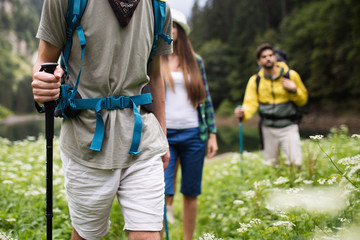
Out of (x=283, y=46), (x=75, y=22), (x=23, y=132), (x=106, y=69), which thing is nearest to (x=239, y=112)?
(x=106, y=69)

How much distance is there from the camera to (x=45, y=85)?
1.49 m

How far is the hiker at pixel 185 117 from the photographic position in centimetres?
318

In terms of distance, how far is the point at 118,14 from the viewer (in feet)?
5.22

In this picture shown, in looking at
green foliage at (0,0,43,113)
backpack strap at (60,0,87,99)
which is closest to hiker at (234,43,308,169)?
backpack strap at (60,0,87,99)

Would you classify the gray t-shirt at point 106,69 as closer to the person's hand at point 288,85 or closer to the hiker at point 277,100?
the hiker at point 277,100

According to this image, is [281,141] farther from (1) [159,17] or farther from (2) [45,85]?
(2) [45,85]

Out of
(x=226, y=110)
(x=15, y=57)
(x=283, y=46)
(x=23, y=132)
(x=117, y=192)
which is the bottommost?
(x=23, y=132)

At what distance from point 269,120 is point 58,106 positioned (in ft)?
13.7

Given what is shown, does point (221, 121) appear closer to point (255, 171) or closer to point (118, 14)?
point (255, 171)

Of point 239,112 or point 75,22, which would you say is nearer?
point 75,22

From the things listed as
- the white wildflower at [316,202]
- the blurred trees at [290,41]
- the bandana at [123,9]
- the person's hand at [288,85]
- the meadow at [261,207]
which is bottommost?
the meadow at [261,207]

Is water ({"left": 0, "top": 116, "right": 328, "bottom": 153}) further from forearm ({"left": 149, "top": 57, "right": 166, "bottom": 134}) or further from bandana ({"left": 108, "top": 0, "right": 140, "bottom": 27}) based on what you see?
bandana ({"left": 108, "top": 0, "right": 140, "bottom": 27})

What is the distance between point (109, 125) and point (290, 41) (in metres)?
39.3

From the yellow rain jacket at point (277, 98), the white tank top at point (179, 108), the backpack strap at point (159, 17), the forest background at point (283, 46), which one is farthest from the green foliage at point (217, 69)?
the backpack strap at point (159, 17)
